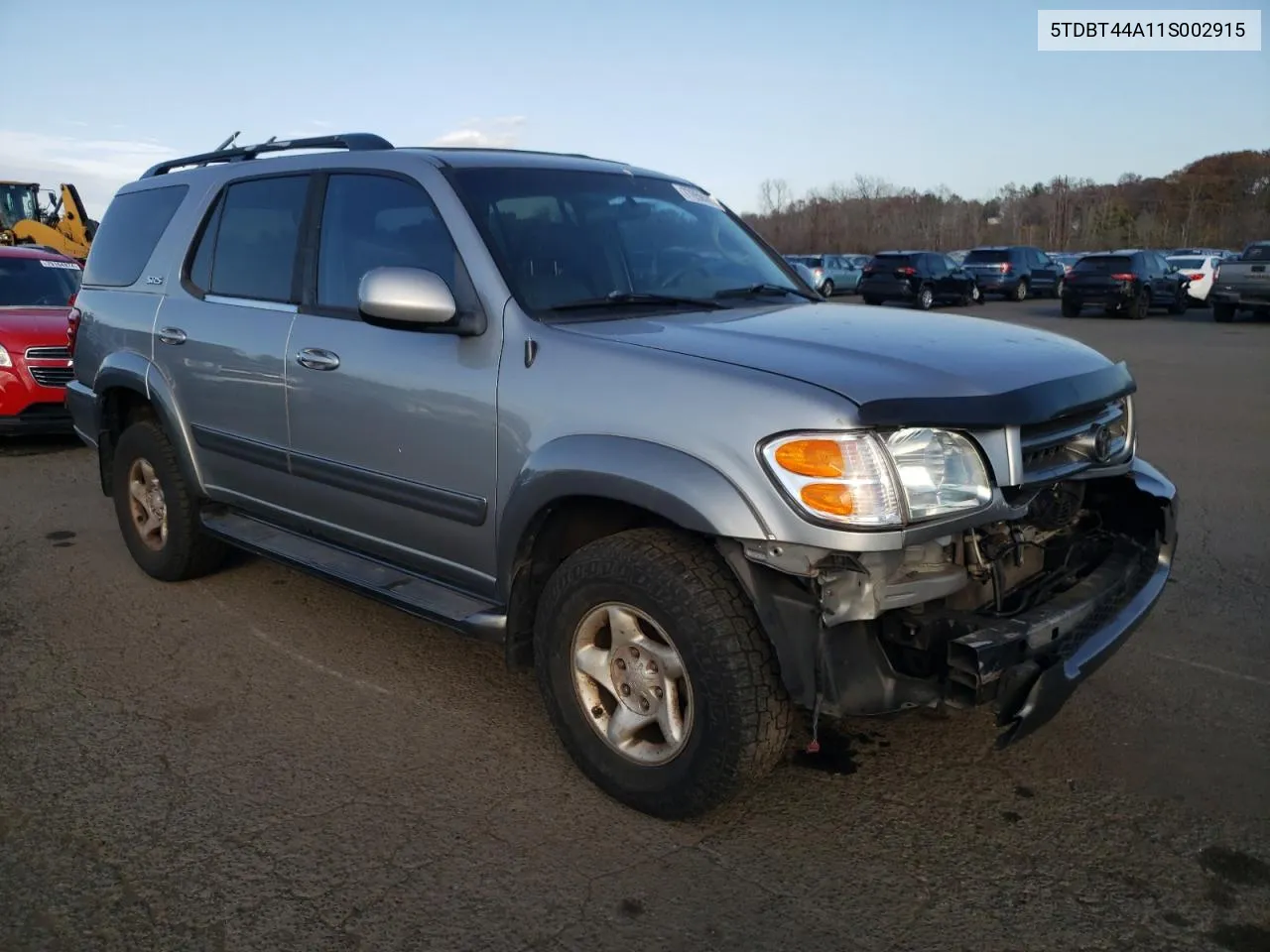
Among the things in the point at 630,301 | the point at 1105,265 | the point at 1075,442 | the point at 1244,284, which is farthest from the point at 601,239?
the point at 1105,265

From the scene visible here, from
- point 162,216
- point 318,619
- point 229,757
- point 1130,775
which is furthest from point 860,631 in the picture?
point 162,216

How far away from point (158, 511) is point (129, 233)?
56.7 inches

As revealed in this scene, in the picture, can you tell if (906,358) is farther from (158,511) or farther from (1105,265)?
(1105,265)

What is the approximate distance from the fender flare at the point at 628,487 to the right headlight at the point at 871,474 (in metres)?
0.14

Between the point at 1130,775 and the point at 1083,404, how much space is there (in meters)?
1.22

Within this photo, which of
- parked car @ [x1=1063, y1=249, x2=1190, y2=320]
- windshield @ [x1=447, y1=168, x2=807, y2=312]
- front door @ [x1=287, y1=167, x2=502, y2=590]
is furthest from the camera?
parked car @ [x1=1063, y1=249, x2=1190, y2=320]

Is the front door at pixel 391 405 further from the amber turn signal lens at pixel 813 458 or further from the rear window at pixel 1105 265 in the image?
the rear window at pixel 1105 265

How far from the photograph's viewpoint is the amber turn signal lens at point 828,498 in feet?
8.80

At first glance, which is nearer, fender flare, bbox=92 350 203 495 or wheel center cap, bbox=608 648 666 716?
wheel center cap, bbox=608 648 666 716

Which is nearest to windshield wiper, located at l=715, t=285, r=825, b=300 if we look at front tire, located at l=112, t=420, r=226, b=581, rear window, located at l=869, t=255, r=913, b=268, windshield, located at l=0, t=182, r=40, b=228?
front tire, located at l=112, t=420, r=226, b=581

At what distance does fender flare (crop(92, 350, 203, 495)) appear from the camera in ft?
16.1

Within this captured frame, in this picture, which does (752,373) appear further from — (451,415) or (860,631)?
(451,415)

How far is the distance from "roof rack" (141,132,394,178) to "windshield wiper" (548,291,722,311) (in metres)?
1.22

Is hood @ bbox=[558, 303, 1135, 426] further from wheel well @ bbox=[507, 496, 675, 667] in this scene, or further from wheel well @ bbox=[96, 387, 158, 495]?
wheel well @ bbox=[96, 387, 158, 495]
